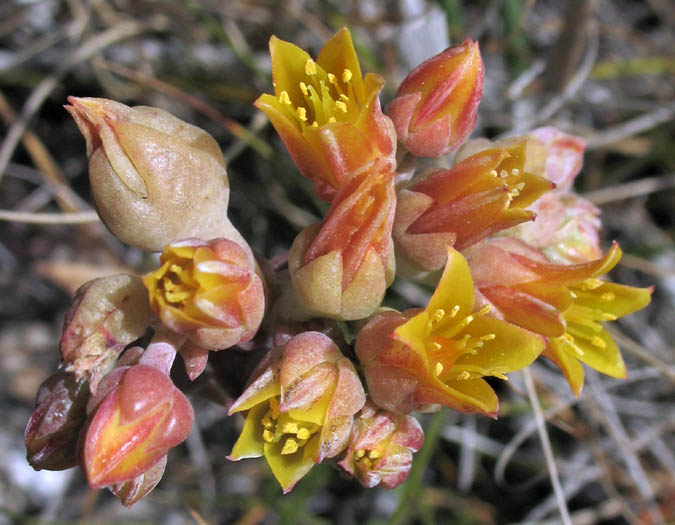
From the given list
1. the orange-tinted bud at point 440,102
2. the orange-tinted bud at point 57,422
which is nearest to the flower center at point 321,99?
the orange-tinted bud at point 440,102

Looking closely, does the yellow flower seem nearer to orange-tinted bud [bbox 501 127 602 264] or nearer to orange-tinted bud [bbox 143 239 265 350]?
orange-tinted bud [bbox 143 239 265 350]

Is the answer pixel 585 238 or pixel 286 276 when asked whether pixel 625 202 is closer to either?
pixel 585 238

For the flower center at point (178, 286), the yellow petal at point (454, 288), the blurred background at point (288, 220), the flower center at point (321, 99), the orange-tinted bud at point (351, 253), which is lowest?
the blurred background at point (288, 220)

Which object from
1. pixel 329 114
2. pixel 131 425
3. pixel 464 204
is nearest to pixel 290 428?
pixel 131 425

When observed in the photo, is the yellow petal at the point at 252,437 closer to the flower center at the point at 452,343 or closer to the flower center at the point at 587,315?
the flower center at the point at 452,343

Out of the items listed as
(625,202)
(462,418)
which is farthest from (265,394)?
(625,202)
